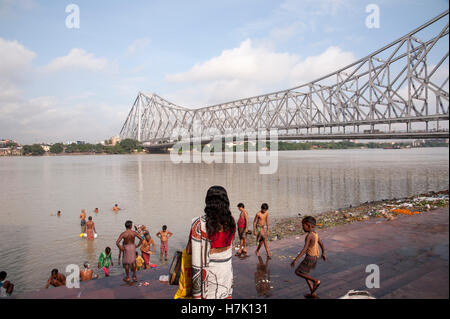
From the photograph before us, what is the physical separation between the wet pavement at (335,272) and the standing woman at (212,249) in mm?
1414

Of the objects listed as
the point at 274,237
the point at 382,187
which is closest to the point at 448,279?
the point at 274,237

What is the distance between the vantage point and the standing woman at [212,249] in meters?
2.36

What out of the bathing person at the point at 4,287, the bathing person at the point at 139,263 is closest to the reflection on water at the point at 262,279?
the bathing person at the point at 139,263

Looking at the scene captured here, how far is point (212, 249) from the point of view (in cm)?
243

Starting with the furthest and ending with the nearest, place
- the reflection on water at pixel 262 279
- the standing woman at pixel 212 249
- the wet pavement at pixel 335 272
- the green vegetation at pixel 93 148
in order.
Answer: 1. the green vegetation at pixel 93 148
2. the reflection on water at pixel 262 279
3. the wet pavement at pixel 335 272
4. the standing woman at pixel 212 249

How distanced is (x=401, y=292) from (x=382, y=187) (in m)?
20.1

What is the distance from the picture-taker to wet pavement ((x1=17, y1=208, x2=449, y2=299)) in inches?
→ 116

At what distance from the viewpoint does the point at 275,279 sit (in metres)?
4.63

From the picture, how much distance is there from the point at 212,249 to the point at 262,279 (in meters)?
2.59

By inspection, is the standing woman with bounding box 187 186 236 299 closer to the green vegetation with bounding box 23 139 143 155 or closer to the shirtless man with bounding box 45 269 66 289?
the shirtless man with bounding box 45 269 66 289

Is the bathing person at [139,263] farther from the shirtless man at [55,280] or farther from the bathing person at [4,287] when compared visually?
the bathing person at [4,287]
